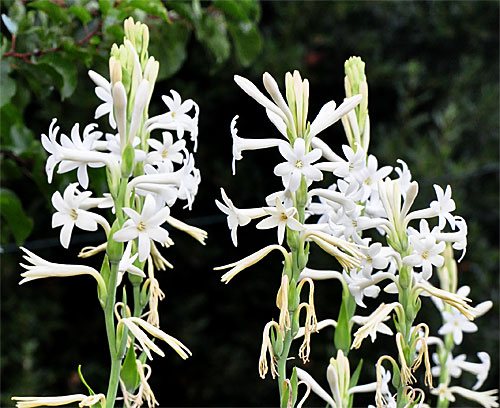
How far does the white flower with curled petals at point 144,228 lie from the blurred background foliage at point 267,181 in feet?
4.29

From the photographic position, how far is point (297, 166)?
1.69 feet

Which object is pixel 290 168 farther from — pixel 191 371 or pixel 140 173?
pixel 191 371

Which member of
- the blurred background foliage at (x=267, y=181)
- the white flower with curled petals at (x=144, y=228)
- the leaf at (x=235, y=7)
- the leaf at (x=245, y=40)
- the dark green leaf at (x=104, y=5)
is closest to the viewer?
the white flower with curled petals at (x=144, y=228)

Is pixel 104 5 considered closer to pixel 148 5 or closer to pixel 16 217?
pixel 148 5

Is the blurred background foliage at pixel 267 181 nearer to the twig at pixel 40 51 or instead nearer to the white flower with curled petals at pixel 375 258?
the twig at pixel 40 51

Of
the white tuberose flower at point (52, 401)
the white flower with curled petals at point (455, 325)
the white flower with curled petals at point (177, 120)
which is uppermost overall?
the white flower with curled petals at point (177, 120)

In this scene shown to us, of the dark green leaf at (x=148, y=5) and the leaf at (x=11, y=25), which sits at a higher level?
the dark green leaf at (x=148, y=5)

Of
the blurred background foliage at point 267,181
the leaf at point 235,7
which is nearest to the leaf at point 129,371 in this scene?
the leaf at point 235,7

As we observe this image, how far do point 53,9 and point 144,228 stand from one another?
1.67ft

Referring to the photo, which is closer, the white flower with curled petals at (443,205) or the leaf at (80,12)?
the white flower with curled petals at (443,205)

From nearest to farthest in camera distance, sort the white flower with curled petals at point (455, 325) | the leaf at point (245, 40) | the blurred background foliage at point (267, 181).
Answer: the white flower with curled petals at point (455, 325) < the leaf at point (245, 40) < the blurred background foliage at point (267, 181)

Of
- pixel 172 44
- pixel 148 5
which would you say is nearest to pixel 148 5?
pixel 148 5

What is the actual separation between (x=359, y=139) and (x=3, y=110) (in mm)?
542

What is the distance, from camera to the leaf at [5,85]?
86 cm
